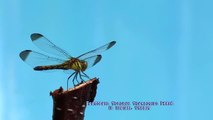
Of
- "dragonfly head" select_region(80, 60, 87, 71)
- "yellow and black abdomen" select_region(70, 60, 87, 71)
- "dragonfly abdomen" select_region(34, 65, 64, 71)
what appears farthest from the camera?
"dragonfly abdomen" select_region(34, 65, 64, 71)

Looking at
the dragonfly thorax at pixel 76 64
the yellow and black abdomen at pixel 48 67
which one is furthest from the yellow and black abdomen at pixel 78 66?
the yellow and black abdomen at pixel 48 67

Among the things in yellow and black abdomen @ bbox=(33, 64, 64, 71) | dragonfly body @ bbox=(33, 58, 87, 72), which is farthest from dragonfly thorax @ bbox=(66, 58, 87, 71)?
yellow and black abdomen @ bbox=(33, 64, 64, 71)

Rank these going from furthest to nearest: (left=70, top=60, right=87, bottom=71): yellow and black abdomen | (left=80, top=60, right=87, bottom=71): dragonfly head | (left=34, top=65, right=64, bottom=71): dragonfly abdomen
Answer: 1. (left=34, top=65, right=64, bottom=71): dragonfly abdomen
2. (left=80, top=60, right=87, bottom=71): dragonfly head
3. (left=70, top=60, right=87, bottom=71): yellow and black abdomen

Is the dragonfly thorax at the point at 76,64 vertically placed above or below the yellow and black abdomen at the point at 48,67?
below

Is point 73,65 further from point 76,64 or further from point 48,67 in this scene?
point 48,67

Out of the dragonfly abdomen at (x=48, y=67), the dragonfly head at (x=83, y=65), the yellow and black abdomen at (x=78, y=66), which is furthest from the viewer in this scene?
the dragonfly abdomen at (x=48, y=67)

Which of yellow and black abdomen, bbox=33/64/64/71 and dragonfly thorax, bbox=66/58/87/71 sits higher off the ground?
yellow and black abdomen, bbox=33/64/64/71

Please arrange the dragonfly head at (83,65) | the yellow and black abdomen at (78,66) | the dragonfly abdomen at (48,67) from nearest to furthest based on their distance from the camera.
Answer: the yellow and black abdomen at (78,66) < the dragonfly head at (83,65) < the dragonfly abdomen at (48,67)

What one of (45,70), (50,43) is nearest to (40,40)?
(50,43)

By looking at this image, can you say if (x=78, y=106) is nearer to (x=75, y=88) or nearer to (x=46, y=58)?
(x=75, y=88)

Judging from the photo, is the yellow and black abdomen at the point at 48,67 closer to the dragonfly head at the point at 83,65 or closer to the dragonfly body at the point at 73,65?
the dragonfly body at the point at 73,65

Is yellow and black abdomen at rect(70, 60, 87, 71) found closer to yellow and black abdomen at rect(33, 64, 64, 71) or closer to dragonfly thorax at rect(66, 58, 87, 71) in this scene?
dragonfly thorax at rect(66, 58, 87, 71)
